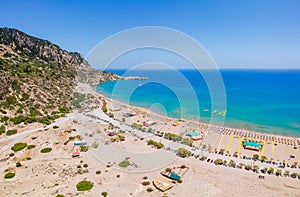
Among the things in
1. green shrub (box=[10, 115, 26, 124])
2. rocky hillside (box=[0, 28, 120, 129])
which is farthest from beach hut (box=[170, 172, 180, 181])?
green shrub (box=[10, 115, 26, 124])

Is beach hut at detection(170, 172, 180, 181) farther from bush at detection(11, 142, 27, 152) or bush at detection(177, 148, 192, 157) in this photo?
bush at detection(11, 142, 27, 152)

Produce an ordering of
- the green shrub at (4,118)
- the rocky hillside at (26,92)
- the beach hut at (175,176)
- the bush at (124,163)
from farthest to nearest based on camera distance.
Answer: the rocky hillside at (26,92)
the green shrub at (4,118)
the bush at (124,163)
the beach hut at (175,176)

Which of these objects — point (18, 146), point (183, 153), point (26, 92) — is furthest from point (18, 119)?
point (183, 153)

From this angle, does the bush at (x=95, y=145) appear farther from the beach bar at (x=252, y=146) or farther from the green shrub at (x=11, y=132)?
the beach bar at (x=252, y=146)

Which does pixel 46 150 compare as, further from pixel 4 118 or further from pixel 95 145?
pixel 4 118

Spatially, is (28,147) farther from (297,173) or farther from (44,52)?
(44,52)

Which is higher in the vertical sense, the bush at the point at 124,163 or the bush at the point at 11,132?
the bush at the point at 11,132

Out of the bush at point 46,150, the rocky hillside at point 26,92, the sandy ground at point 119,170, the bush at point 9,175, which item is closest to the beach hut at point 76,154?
the sandy ground at point 119,170

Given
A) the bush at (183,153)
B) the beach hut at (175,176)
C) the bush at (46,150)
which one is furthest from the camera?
the bush at (183,153)
